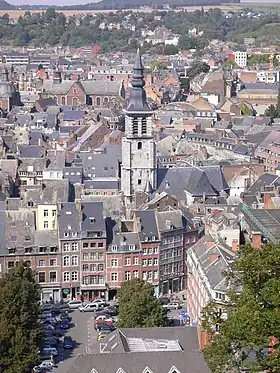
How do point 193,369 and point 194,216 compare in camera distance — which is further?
point 194,216

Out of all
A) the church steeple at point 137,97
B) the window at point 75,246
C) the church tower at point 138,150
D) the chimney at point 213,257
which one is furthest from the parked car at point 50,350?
the church steeple at point 137,97

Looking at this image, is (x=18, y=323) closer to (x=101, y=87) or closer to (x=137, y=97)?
(x=137, y=97)

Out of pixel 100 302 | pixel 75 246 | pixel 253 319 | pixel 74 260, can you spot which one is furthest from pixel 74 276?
pixel 253 319

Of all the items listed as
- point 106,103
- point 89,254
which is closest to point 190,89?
point 106,103

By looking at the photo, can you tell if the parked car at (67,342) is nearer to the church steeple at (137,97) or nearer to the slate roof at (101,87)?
the church steeple at (137,97)

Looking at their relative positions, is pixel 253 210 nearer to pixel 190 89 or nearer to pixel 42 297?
pixel 42 297
